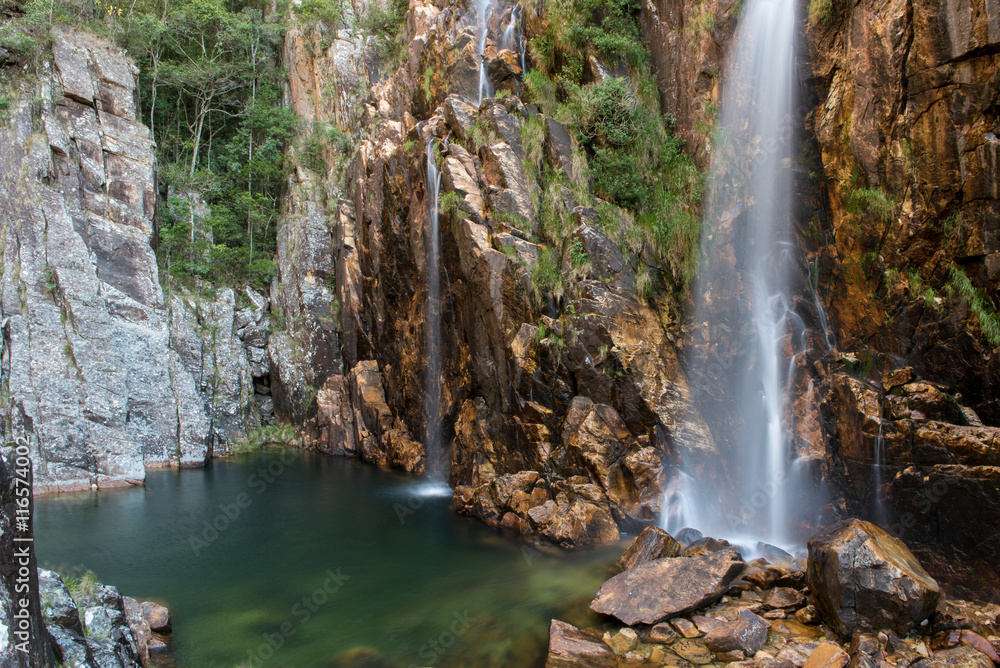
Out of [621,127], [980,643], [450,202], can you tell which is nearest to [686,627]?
[980,643]

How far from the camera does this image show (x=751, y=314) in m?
12.1

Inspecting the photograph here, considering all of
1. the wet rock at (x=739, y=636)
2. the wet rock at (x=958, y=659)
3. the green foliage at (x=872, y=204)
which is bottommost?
the wet rock at (x=739, y=636)

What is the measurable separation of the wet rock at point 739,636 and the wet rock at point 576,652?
4.27 ft

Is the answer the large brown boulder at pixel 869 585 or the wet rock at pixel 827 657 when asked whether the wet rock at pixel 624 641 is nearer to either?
the wet rock at pixel 827 657

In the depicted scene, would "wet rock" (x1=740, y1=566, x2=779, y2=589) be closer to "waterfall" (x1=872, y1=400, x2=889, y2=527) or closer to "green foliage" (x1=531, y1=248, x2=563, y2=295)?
→ "waterfall" (x1=872, y1=400, x2=889, y2=527)

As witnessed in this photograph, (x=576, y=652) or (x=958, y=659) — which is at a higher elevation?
(x=958, y=659)

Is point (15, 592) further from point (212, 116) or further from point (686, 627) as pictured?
point (212, 116)

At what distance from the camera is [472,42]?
19359mm

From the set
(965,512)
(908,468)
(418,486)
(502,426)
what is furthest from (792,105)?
Result: (418,486)

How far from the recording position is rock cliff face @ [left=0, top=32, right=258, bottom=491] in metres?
17.5

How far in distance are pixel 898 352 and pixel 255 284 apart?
25.2 metres

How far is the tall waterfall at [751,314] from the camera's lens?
11.2 m

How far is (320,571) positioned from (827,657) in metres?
8.40

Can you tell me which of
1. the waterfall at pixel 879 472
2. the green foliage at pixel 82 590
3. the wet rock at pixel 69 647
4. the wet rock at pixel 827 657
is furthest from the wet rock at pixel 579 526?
the wet rock at pixel 69 647
